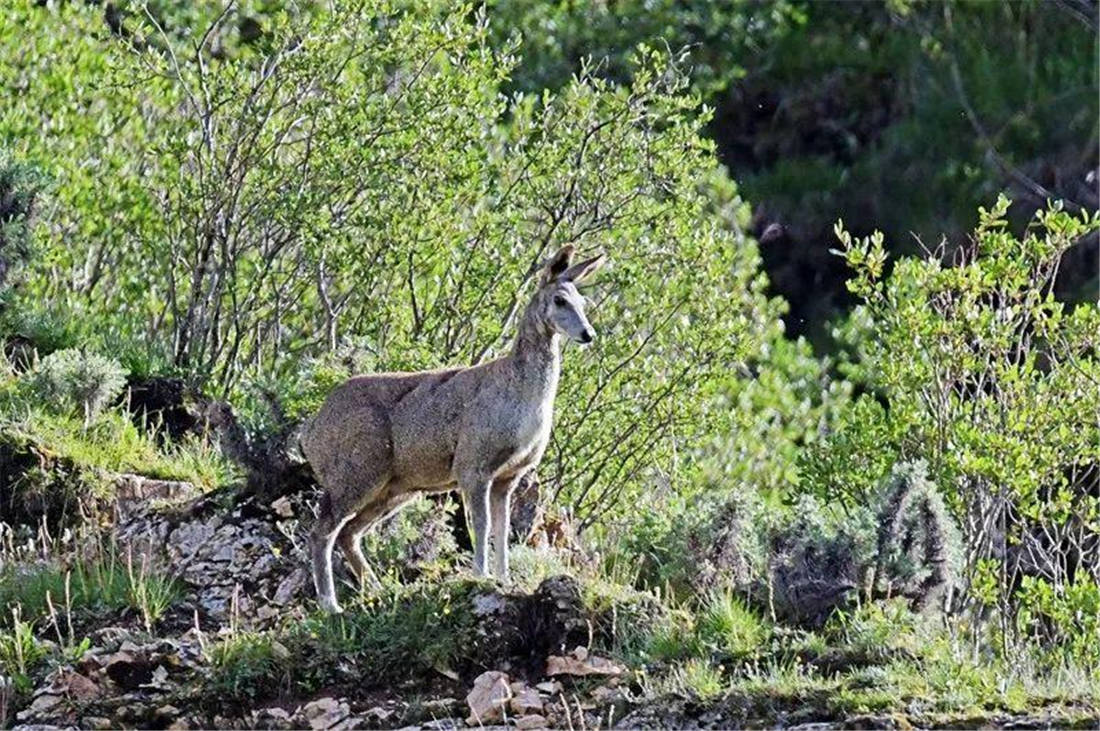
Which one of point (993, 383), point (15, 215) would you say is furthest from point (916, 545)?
point (15, 215)

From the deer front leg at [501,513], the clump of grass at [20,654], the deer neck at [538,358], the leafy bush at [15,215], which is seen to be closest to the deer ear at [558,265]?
the deer neck at [538,358]

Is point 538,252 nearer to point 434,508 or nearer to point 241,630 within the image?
point 434,508

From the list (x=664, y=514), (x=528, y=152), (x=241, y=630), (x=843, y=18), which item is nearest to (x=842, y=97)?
(x=843, y=18)

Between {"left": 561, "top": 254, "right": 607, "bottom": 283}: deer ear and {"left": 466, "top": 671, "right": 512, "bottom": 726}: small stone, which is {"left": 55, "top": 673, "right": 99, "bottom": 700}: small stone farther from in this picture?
{"left": 561, "top": 254, "right": 607, "bottom": 283}: deer ear

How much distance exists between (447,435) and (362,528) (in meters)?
0.98

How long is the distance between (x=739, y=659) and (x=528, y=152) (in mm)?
9037

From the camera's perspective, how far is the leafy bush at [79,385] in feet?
70.7

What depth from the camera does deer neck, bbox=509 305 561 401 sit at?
1770 cm

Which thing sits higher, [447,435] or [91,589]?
[447,435]

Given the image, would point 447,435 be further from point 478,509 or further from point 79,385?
point 79,385

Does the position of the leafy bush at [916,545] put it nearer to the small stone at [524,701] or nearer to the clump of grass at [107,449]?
the small stone at [524,701]

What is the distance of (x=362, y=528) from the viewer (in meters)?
18.4

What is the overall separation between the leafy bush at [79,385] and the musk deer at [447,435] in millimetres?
3665

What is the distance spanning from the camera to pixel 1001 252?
66.6 ft
